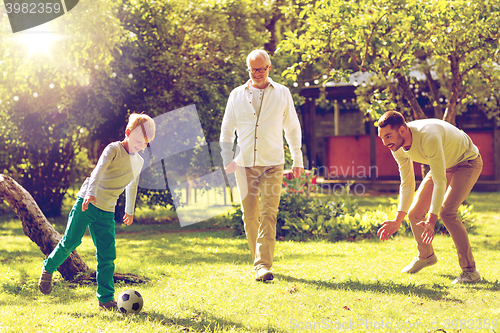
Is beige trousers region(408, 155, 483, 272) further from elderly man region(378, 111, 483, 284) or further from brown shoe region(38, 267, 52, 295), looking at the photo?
brown shoe region(38, 267, 52, 295)

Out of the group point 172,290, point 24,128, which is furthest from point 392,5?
point 24,128

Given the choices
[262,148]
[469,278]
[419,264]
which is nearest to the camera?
[469,278]

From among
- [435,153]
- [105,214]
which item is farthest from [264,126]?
[105,214]

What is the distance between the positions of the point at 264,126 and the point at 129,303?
7.60 ft

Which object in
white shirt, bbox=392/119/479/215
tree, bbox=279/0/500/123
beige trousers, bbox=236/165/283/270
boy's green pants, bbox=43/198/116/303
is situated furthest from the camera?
tree, bbox=279/0/500/123

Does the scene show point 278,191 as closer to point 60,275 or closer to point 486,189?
point 60,275

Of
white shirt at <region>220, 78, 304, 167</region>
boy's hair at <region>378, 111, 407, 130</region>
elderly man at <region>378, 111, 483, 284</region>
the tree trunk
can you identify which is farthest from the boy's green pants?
boy's hair at <region>378, 111, 407, 130</region>

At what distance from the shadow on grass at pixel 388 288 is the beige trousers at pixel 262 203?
1.33 ft

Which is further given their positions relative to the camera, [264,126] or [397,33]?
[397,33]

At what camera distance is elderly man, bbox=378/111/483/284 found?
4281 millimetres

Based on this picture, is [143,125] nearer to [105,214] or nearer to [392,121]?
[105,214]

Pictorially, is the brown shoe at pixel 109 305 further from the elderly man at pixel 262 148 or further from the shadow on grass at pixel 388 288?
the shadow on grass at pixel 388 288

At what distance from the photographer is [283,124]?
17.6 ft

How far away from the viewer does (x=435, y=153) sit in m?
4.29
